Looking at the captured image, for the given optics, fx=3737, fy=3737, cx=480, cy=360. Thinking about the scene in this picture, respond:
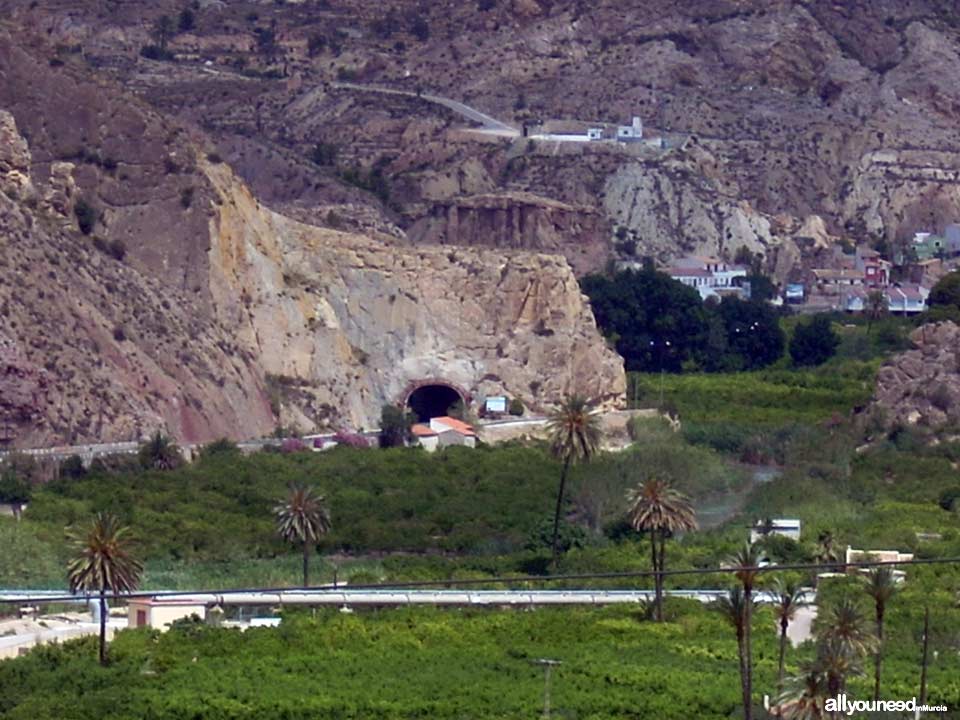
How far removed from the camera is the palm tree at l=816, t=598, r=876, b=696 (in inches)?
2768

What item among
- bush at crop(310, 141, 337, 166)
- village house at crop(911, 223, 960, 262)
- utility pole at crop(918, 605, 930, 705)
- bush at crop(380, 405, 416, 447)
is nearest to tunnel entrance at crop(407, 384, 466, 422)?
bush at crop(380, 405, 416, 447)

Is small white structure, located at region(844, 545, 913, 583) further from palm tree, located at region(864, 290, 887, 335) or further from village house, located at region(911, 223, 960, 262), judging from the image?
village house, located at region(911, 223, 960, 262)

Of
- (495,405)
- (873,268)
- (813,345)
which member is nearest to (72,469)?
(495,405)

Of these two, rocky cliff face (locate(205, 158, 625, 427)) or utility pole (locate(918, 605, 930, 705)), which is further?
rocky cliff face (locate(205, 158, 625, 427))

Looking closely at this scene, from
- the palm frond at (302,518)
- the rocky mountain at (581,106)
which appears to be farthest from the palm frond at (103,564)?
the rocky mountain at (581,106)

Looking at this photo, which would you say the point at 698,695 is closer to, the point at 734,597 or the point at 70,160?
the point at 734,597

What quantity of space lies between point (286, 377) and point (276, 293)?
3.52 metres

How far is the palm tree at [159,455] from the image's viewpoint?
363 feet

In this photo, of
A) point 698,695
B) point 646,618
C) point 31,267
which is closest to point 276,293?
point 31,267

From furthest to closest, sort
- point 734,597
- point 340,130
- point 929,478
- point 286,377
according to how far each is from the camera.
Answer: point 340,130 < point 286,377 < point 929,478 < point 734,597

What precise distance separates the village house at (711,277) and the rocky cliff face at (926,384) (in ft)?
99.2

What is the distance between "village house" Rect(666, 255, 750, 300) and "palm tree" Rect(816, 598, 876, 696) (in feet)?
276

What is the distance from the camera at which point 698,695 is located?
258 ft

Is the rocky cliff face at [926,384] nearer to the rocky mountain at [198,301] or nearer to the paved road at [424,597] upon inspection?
the rocky mountain at [198,301]
